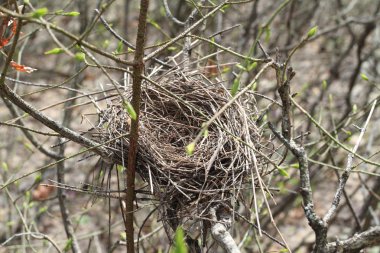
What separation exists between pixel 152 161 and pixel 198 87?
1.81 feet

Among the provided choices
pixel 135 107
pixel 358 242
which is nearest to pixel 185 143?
pixel 135 107

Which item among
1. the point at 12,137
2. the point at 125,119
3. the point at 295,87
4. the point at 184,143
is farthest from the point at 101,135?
the point at 295,87

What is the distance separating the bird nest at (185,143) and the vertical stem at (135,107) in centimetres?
5

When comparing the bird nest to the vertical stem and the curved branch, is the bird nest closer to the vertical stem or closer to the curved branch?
the vertical stem

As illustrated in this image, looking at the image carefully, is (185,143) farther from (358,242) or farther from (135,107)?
(358,242)

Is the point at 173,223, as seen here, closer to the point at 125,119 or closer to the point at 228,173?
the point at 228,173

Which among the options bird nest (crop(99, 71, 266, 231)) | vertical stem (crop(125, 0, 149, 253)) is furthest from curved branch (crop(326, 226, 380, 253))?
vertical stem (crop(125, 0, 149, 253))

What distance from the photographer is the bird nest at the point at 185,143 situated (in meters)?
2.26

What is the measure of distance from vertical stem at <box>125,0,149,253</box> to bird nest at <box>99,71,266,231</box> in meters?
0.05

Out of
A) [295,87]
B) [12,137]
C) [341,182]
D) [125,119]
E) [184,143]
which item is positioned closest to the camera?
[341,182]

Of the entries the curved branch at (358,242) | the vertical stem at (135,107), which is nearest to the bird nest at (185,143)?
the vertical stem at (135,107)

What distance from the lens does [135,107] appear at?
211 centimetres

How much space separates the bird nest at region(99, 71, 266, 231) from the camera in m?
2.26

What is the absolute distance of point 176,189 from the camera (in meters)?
2.27
